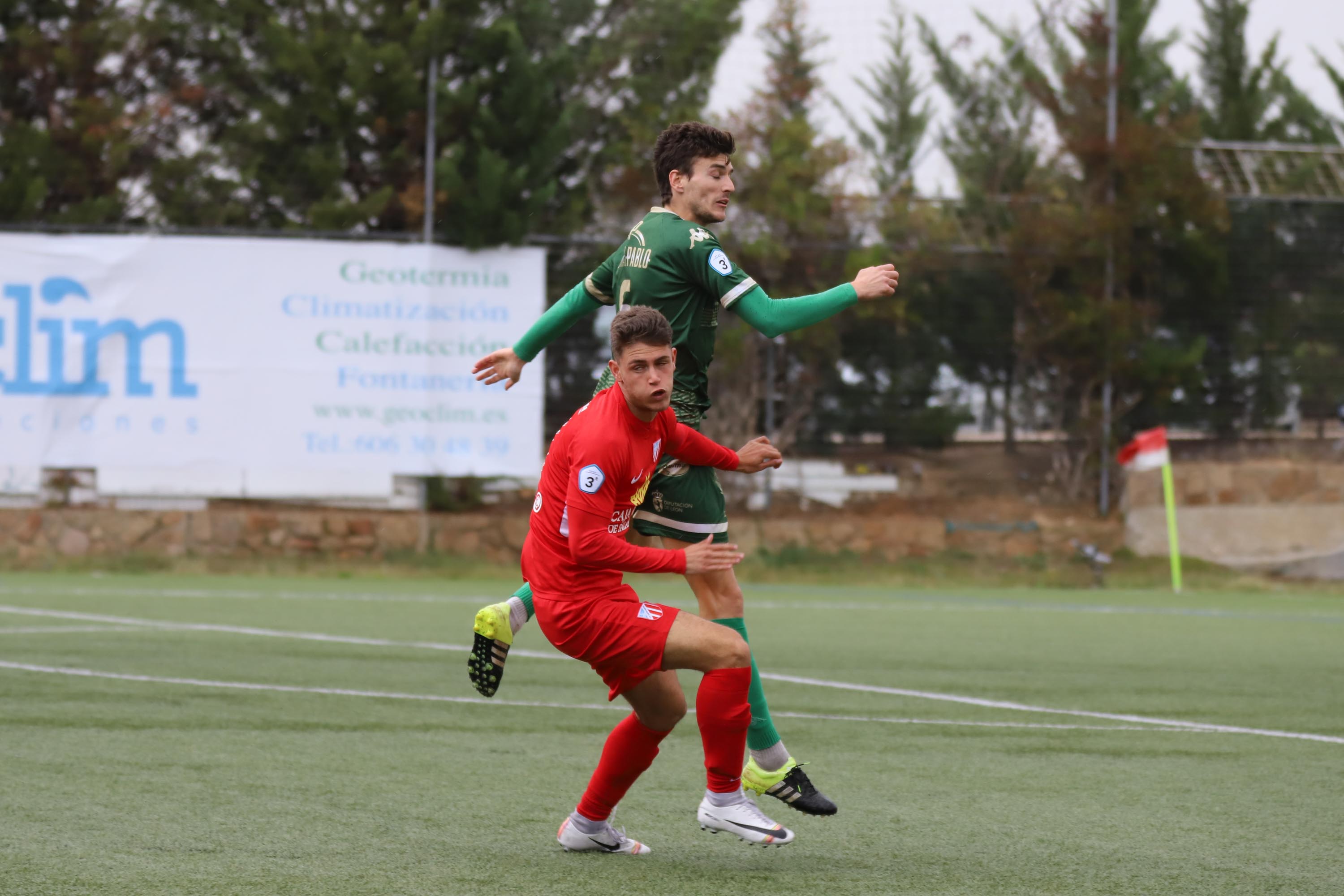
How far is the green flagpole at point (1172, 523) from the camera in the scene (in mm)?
17328

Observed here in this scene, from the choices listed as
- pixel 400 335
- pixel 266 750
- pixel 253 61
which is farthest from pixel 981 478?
pixel 266 750

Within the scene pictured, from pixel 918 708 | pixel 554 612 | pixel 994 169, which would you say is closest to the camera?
pixel 554 612

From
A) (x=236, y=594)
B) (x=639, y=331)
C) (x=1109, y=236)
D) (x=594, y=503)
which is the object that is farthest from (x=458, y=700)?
(x=1109, y=236)

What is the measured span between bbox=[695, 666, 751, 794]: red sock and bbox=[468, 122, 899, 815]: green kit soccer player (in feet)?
1.08

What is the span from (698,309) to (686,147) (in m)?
0.52

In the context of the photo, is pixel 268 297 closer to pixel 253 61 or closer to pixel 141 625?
pixel 253 61

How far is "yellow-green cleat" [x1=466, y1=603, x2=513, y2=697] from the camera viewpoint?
4773 mm

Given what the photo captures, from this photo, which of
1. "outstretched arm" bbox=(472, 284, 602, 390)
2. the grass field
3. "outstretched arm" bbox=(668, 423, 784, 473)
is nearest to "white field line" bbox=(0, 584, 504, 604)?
the grass field

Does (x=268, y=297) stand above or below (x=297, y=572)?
above

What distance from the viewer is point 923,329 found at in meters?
18.3

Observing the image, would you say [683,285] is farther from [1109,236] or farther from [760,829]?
[1109,236]

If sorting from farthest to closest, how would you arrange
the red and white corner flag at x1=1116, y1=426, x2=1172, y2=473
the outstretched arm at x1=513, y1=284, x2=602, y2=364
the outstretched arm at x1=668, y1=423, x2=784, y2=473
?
the red and white corner flag at x1=1116, y1=426, x2=1172, y2=473, the outstretched arm at x1=513, y1=284, x2=602, y2=364, the outstretched arm at x1=668, y1=423, x2=784, y2=473

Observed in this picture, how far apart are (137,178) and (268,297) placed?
300 centimetres

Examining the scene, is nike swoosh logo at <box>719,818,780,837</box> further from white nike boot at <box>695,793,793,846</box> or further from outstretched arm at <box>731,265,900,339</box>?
outstretched arm at <box>731,265,900,339</box>
